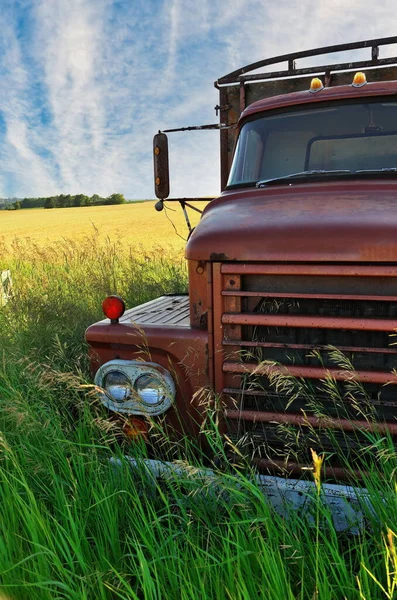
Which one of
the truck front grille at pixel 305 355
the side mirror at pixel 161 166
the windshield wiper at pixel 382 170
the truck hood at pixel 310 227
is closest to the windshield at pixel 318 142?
the windshield wiper at pixel 382 170

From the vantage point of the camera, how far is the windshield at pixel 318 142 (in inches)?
139

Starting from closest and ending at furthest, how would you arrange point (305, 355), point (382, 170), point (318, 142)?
point (305, 355), point (382, 170), point (318, 142)

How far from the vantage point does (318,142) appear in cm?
373

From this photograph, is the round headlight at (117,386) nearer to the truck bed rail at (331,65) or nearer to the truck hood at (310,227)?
the truck hood at (310,227)

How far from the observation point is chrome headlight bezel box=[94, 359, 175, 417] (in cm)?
281

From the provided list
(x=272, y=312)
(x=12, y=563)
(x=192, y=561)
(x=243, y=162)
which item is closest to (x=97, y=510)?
(x=12, y=563)

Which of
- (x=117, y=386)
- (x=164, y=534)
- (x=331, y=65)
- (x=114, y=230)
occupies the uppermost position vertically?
(x=331, y=65)

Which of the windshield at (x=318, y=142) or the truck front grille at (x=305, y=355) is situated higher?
the windshield at (x=318, y=142)

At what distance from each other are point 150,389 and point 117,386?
0.20m

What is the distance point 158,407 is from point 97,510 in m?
0.62

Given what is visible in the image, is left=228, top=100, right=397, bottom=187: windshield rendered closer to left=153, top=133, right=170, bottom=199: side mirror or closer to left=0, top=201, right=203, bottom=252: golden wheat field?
left=153, top=133, right=170, bottom=199: side mirror

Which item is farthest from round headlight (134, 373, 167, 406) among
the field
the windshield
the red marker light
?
the windshield

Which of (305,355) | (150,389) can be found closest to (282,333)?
(305,355)

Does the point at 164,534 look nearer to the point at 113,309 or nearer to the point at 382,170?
the point at 113,309
